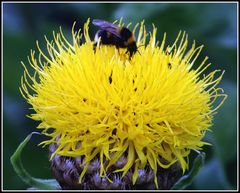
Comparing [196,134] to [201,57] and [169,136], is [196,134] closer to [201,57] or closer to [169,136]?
[169,136]

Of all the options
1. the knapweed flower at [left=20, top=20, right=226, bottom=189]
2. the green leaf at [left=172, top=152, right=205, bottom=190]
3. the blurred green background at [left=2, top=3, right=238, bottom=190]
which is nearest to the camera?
the knapweed flower at [left=20, top=20, right=226, bottom=189]

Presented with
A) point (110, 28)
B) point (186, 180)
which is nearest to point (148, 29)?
point (110, 28)

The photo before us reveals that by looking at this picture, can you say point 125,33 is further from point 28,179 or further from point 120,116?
point 28,179

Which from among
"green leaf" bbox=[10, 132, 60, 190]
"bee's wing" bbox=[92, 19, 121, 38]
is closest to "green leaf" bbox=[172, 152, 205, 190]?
"green leaf" bbox=[10, 132, 60, 190]

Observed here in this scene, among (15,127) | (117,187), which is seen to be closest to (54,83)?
(117,187)

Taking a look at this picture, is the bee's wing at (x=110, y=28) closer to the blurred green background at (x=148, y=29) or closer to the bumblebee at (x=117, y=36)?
the bumblebee at (x=117, y=36)

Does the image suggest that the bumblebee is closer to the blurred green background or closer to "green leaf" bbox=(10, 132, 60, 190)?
"green leaf" bbox=(10, 132, 60, 190)

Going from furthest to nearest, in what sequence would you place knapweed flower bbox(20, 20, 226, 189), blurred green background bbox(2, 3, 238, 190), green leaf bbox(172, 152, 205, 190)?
blurred green background bbox(2, 3, 238, 190) → green leaf bbox(172, 152, 205, 190) → knapweed flower bbox(20, 20, 226, 189)

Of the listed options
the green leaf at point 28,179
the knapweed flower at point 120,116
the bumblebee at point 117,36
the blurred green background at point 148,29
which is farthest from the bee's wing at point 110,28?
the blurred green background at point 148,29
